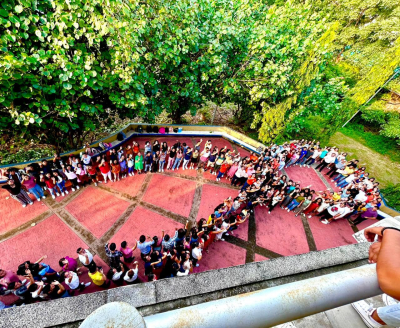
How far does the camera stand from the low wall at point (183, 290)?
2121 mm

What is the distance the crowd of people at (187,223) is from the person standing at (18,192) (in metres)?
0.03

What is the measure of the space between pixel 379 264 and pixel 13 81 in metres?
8.49

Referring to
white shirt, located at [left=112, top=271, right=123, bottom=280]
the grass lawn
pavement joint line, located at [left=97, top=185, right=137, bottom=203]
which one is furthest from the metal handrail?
the grass lawn

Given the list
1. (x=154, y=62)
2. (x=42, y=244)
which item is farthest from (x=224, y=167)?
(x=42, y=244)

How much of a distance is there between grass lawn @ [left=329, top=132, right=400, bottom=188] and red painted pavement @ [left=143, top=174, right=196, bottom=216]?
54.0 ft

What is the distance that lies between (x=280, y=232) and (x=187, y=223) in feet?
14.9

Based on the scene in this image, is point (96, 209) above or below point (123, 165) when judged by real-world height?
below

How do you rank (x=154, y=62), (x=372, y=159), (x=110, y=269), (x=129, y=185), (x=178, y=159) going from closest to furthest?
(x=110, y=269), (x=154, y=62), (x=129, y=185), (x=178, y=159), (x=372, y=159)

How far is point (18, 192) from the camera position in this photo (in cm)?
735

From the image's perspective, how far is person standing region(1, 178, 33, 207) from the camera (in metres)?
7.04

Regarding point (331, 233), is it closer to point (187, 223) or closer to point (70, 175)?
point (187, 223)

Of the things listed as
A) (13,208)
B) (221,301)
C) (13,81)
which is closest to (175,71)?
(13,81)

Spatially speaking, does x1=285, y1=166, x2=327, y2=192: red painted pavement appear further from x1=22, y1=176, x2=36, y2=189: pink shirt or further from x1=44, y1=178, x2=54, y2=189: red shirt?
x1=22, y1=176, x2=36, y2=189: pink shirt

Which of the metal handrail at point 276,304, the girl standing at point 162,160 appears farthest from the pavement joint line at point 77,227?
the metal handrail at point 276,304
